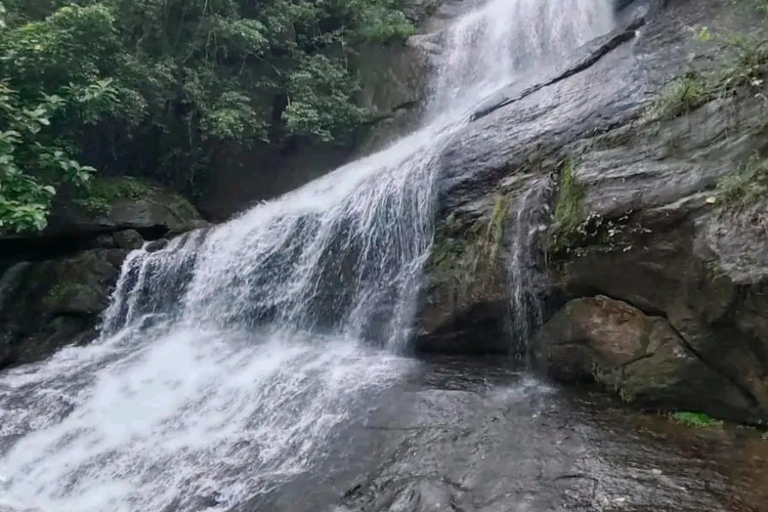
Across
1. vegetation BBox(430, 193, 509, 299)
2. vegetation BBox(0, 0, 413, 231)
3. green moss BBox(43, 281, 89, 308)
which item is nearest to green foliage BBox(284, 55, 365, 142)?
vegetation BBox(0, 0, 413, 231)

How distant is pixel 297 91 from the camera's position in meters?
12.4

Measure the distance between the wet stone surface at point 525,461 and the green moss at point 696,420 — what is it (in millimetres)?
70

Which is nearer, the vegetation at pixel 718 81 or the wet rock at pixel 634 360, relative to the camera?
the wet rock at pixel 634 360

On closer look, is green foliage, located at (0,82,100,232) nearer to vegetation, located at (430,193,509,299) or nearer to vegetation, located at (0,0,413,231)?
vegetation, located at (0,0,413,231)

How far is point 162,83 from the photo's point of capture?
1106cm

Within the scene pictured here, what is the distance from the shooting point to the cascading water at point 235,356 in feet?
16.0

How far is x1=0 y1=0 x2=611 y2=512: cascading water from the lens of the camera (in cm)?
489

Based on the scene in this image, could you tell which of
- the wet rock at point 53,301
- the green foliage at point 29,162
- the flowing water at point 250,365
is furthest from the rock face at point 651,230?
the wet rock at point 53,301

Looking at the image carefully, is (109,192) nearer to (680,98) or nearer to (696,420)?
(680,98)

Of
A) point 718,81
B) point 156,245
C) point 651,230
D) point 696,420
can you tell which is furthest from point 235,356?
point 718,81

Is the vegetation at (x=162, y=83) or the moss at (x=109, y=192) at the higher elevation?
the vegetation at (x=162, y=83)

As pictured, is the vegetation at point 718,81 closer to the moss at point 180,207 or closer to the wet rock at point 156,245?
the wet rock at point 156,245

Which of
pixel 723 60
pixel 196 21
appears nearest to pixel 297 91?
pixel 196 21

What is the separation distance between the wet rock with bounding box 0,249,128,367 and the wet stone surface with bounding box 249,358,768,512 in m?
5.76
